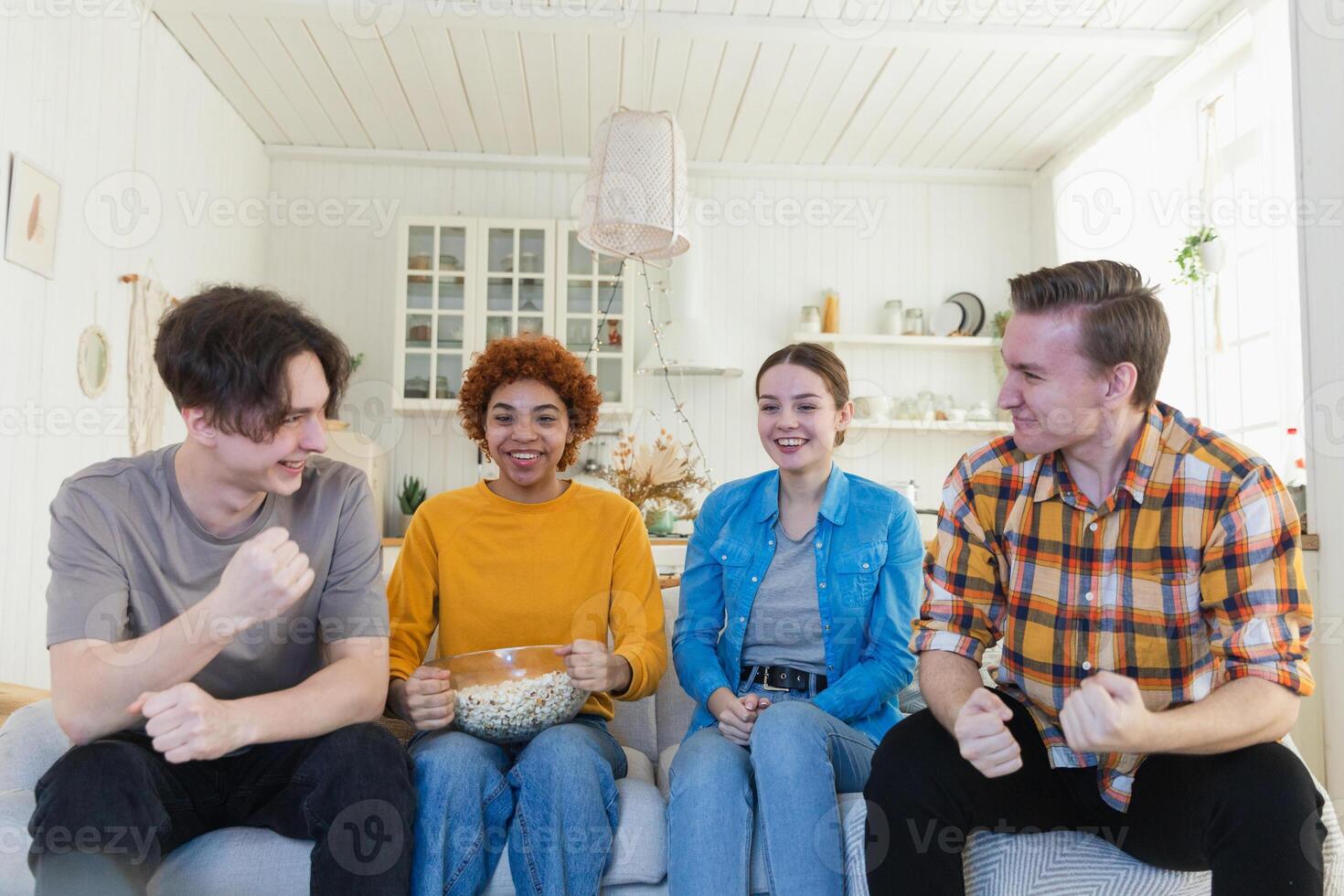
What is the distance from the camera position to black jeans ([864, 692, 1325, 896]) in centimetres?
132

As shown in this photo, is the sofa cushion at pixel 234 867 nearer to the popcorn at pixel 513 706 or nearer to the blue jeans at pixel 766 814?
the popcorn at pixel 513 706

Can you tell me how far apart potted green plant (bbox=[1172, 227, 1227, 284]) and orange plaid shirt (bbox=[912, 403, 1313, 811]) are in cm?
257

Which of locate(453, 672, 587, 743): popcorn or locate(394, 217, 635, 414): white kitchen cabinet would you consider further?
locate(394, 217, 635, 414): white kitchen cabinet

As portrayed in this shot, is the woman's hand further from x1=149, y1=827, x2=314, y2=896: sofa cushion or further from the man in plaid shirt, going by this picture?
x1=149, y1=827, x2=314, y2=896: sofa cushion

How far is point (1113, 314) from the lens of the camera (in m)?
1.54

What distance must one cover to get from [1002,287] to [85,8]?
13.6 feet

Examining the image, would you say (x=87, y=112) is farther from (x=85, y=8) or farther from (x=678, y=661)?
(x=678, y=661)

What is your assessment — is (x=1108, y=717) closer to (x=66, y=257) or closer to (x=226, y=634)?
(x=226, y=634)

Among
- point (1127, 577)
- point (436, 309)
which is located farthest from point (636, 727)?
point (436, 309)

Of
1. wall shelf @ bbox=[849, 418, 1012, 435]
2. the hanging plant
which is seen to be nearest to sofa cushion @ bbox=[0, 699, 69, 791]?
the hanging plant

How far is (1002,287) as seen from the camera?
17.9ft

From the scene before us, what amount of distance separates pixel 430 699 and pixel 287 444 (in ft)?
1.53

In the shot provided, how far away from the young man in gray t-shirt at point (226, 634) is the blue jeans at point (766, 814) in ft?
1.39

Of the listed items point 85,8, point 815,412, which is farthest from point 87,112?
point 815,412
